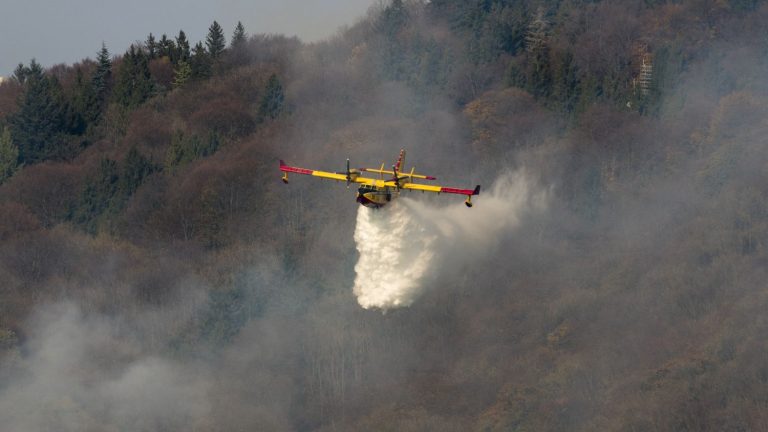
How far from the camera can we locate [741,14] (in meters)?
120

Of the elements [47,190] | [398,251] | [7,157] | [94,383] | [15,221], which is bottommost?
[94,383]

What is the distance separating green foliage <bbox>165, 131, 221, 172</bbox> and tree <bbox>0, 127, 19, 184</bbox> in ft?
40.6

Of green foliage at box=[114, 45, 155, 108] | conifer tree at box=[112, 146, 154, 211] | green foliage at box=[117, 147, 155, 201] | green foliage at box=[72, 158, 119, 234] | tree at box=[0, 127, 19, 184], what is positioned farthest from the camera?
green foliage at box=[114, 45, 155, 108]

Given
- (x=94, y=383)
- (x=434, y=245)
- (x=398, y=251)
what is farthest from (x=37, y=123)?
(x=398, y=251)

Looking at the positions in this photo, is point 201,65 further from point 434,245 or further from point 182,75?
point 434,245

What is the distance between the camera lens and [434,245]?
236ft

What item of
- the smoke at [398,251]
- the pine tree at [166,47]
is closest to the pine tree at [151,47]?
the pine tree at [166,47]

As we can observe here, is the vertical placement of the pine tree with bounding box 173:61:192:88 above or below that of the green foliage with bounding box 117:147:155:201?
above

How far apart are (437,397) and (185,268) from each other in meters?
20.1

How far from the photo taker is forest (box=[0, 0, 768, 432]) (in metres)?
90.4

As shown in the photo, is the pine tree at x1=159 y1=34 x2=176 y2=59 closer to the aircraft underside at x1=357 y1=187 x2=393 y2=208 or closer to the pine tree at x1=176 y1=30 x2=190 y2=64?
the pine tree at x1=176 y1=30 x2=190 y2=64

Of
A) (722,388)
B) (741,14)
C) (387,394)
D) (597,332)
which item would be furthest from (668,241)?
(741,14)

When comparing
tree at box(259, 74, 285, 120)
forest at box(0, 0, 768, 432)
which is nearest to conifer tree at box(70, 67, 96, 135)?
forest at box(0, 0, 768, 432)

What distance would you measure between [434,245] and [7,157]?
178 feet
